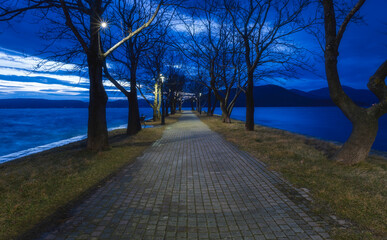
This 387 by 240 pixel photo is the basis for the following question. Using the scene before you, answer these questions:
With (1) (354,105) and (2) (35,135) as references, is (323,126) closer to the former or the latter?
(1) (354,105)

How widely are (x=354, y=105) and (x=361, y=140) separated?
43.0 inches

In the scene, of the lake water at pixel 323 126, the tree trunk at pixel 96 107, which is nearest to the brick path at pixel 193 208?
the tree trunk at pixel 96 107

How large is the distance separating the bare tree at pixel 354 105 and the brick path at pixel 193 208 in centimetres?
280

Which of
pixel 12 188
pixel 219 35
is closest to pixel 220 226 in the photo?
pixel 12 188

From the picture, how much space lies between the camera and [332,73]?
678 centimetres

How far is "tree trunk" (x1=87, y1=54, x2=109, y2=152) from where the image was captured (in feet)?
27.1

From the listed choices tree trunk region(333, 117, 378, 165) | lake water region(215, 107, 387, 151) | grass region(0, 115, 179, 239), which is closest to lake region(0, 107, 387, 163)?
lake water region(215, 107, 387, 151)

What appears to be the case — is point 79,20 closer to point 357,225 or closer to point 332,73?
point 332,73

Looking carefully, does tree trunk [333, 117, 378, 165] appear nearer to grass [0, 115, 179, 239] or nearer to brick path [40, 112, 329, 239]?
brick path [40, 112, 329, 239]

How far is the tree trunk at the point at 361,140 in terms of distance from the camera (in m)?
6.13

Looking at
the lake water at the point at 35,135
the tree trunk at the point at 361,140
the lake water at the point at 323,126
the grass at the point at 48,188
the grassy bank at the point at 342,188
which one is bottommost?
the lake water at the point at 35,135

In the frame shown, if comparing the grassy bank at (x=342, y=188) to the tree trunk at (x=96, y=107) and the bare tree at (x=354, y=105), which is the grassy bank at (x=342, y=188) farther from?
the tree trunk at (x=96, y=107)

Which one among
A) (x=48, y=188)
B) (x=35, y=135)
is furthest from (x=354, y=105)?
(x=35, y=135)

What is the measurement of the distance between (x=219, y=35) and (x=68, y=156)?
53.5 ft
